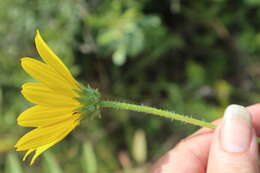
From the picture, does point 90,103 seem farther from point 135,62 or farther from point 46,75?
point 135,62

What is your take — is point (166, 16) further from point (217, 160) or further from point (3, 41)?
point (217, 160)

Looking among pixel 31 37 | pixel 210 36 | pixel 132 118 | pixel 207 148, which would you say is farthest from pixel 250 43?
pixel 31 37

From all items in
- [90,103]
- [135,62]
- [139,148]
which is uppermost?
[135,62]

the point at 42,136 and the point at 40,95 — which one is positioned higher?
the point at 40,95

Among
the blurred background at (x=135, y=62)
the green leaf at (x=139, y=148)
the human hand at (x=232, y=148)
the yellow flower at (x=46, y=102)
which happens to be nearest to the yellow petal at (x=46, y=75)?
the yellow flower at (x=46, y=102)

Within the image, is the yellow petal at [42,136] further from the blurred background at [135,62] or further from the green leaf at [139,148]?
the green leaf at [139,148]

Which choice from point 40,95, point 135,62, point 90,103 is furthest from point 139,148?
point 40,95

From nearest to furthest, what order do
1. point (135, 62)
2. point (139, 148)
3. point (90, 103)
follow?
point (90, 103)
point (139, 148)
point (135, 62)
